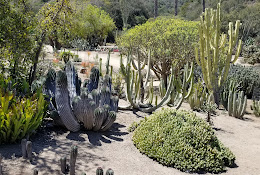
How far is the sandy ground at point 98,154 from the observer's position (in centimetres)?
397

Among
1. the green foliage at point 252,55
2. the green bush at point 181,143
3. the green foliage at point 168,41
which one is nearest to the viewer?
the green bush at point 181,143

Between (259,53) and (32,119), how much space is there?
21.8 metres

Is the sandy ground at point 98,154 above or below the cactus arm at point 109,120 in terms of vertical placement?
below

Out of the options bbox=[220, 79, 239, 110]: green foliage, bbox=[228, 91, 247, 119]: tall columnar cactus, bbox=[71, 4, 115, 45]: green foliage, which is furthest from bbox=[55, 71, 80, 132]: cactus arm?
bbox=[71, 4, 115, 45]: green foliage

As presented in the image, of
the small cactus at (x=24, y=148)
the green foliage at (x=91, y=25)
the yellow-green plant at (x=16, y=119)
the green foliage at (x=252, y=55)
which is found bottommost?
the small cactus at (x=24, y=148)

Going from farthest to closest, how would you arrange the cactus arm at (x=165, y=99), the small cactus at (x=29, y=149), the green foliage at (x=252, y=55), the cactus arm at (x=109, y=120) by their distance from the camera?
the green foliage at (x=252, y=55), the cactus arm at (x=165, y=99), the cactus arm at (x=109, y=120), the small cactus at (x=29, y=149)

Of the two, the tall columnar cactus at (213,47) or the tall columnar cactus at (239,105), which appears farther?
the tall columnar cactus at (213,47)

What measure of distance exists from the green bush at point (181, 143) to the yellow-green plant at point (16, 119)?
1762 millimetres

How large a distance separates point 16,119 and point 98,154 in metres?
1.32

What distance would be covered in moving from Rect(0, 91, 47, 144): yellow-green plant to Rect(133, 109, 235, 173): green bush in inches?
69.4

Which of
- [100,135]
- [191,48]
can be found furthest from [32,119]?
[191,48]

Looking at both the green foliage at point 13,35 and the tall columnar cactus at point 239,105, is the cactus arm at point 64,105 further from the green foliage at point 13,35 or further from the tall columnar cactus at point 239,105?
the tall columnar cactus at point 239,105

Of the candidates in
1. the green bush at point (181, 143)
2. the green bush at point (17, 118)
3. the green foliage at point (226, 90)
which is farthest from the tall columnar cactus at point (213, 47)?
the green bush at point (17, 118)

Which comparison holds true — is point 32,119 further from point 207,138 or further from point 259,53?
point 259,53
